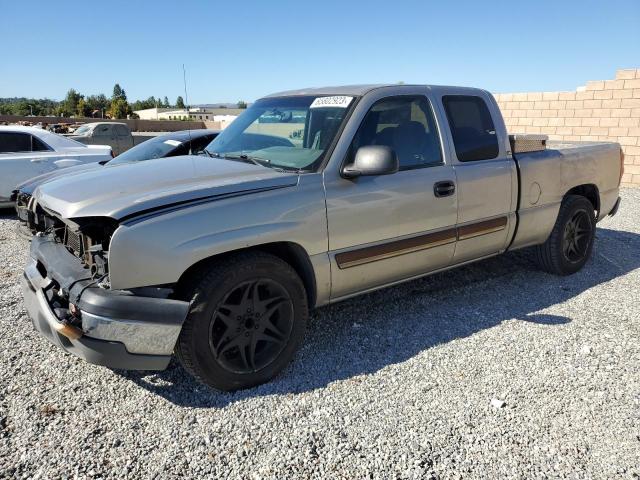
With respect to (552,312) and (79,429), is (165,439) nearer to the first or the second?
(79,429)

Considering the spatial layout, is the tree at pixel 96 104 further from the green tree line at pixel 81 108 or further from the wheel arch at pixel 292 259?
the wheel arch at pixel 292 259

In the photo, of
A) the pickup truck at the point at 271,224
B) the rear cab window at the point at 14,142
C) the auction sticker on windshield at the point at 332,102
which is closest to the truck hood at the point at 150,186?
the pickup truck at the point at 271,224

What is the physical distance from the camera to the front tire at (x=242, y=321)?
282 cm

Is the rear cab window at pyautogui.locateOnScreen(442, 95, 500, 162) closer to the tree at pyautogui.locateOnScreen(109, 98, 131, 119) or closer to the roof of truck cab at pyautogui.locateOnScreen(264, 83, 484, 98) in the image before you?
the roof of truck cab at pyautogui.locateOnScreen(264, 83, 484, 98)

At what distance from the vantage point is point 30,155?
837 centimetres

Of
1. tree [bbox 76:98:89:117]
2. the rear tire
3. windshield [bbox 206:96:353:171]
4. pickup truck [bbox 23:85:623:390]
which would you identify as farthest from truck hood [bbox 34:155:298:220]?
tree [bbox 76:98:89:117]

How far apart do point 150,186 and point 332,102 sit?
1463 millimetres

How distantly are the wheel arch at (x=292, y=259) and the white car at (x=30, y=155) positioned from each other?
6.54 m

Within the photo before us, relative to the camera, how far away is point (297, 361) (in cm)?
344

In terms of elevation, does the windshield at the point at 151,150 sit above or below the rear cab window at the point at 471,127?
below

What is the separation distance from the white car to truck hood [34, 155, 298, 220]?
562 cm

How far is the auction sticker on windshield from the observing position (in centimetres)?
357

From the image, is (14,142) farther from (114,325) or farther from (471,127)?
(471,127)

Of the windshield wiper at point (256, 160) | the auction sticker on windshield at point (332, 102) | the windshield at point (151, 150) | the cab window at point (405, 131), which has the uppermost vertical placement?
the auction sticker on windshield at point (332, 102)
